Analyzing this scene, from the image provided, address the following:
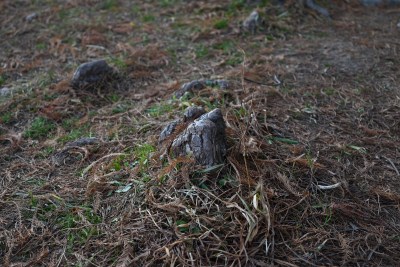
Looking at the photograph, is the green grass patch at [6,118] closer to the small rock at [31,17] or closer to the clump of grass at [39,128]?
the clump of grass at [39,128]

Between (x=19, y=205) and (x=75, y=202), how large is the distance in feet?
1.02

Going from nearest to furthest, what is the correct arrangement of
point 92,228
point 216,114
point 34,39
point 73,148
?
point 92,228
point 216,114
point 73,148
point 34,39

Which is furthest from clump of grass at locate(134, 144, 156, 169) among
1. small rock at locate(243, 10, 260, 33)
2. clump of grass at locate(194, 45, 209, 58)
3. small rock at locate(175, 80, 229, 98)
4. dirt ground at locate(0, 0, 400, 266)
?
small rock at locate(243, 10, 260, 33)

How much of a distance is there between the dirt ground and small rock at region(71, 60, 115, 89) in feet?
0.25

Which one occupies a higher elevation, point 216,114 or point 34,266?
point 216,114

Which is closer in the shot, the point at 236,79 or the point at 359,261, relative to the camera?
the point at 359,261

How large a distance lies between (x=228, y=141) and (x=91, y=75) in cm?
166

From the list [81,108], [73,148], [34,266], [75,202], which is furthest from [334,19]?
[34,266]

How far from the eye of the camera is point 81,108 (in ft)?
10.8

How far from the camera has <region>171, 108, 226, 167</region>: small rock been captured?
7.09 feet

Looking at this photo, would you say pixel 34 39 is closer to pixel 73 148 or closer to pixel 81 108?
pixel 81 108

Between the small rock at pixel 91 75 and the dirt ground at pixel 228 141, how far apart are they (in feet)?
0.25

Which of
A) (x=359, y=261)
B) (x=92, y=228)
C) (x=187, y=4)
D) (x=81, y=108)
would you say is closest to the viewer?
(x=359, y=261)

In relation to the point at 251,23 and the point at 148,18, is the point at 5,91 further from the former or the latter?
the point at 251,23
